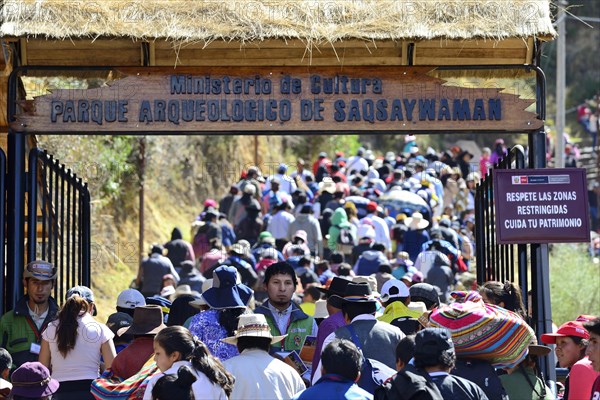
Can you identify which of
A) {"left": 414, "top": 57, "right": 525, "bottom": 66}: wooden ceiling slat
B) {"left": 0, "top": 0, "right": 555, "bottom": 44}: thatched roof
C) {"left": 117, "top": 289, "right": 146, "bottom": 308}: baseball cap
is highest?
{"left": 0, "top": 0, "right": 555, "bottom": 44}: thatched roof

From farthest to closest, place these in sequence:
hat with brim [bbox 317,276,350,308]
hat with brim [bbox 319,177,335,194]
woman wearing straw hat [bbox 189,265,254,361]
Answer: hat with brim [bbox 319,177,335,194] → hat with brim [bbox 317,276,350,308] → woman wearing straw hat [bbox 189,265,254,361]

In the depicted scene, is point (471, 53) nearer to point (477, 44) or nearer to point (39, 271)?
point (477, 44)

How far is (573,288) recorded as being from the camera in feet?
76.1

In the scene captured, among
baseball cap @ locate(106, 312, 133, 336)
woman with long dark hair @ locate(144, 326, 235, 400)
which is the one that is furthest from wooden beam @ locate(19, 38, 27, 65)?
woman with long dark hair @ locate(144, 326, 235, 400)

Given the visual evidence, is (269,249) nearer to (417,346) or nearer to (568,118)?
(417,346)

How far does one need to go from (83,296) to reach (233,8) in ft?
10.3

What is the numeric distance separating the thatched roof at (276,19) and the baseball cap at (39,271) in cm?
204

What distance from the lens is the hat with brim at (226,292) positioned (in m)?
9.39

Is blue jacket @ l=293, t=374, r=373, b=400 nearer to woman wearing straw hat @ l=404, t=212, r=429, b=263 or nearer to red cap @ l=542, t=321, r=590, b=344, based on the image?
red cap @ l=542, t=321, r=590, b=344

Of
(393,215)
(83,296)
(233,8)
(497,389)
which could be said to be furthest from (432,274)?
(497,389)

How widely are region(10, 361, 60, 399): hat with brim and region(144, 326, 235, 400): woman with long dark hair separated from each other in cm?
71

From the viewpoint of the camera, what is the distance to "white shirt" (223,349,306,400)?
7.74m

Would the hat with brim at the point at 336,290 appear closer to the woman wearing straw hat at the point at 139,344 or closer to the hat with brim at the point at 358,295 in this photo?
the hat with brim at the point at 358,295

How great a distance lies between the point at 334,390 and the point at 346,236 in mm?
15172
